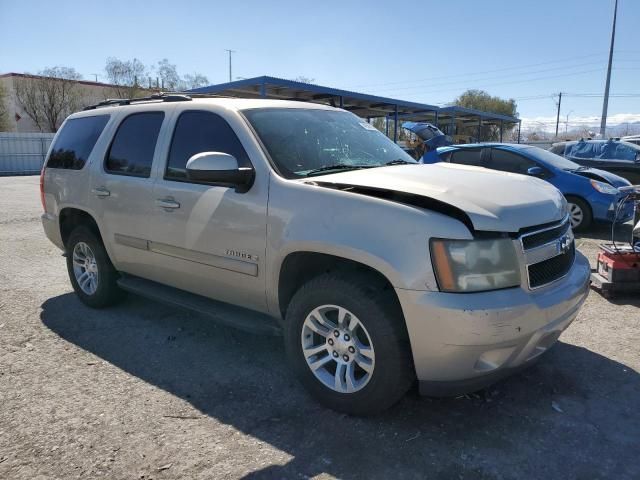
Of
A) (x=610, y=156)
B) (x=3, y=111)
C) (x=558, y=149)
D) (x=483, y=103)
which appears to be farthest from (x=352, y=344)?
(x=483, y=103)

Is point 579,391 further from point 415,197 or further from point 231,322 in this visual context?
point 231,322

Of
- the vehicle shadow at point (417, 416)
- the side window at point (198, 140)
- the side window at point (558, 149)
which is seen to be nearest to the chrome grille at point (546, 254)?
the vehicle shadow at point (417, 416)

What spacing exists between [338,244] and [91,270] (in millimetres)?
3211

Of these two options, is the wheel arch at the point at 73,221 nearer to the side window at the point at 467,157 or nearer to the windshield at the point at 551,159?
the side window at the point at 467,157

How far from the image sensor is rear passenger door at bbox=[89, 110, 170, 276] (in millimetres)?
4246

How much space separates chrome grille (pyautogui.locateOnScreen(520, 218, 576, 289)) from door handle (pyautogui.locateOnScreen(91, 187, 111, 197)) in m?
3.49

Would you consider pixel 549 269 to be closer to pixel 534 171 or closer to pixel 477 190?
pixel 477 190

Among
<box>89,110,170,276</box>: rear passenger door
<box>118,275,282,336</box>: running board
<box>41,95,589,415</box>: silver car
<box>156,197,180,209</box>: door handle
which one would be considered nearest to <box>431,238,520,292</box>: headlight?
<box>41,95,589,415</box>: silver car

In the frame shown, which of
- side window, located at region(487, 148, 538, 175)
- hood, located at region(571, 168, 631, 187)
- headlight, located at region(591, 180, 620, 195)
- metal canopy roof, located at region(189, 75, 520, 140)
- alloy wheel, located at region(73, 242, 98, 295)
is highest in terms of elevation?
metal canopy roof, located at region(189, 75, 520, 140)

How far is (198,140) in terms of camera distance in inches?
155

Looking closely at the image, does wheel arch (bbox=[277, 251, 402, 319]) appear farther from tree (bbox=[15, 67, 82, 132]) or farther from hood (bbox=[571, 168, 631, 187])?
tree (bbox=[15, 67, 82, 132])

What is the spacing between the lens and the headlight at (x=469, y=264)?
2.66 m

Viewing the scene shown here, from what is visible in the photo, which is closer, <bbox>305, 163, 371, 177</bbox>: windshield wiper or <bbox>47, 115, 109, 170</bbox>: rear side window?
<bbox>305, 163, 371, 177</bbox>: windshield wiper

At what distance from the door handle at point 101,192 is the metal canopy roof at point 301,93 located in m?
9.39
